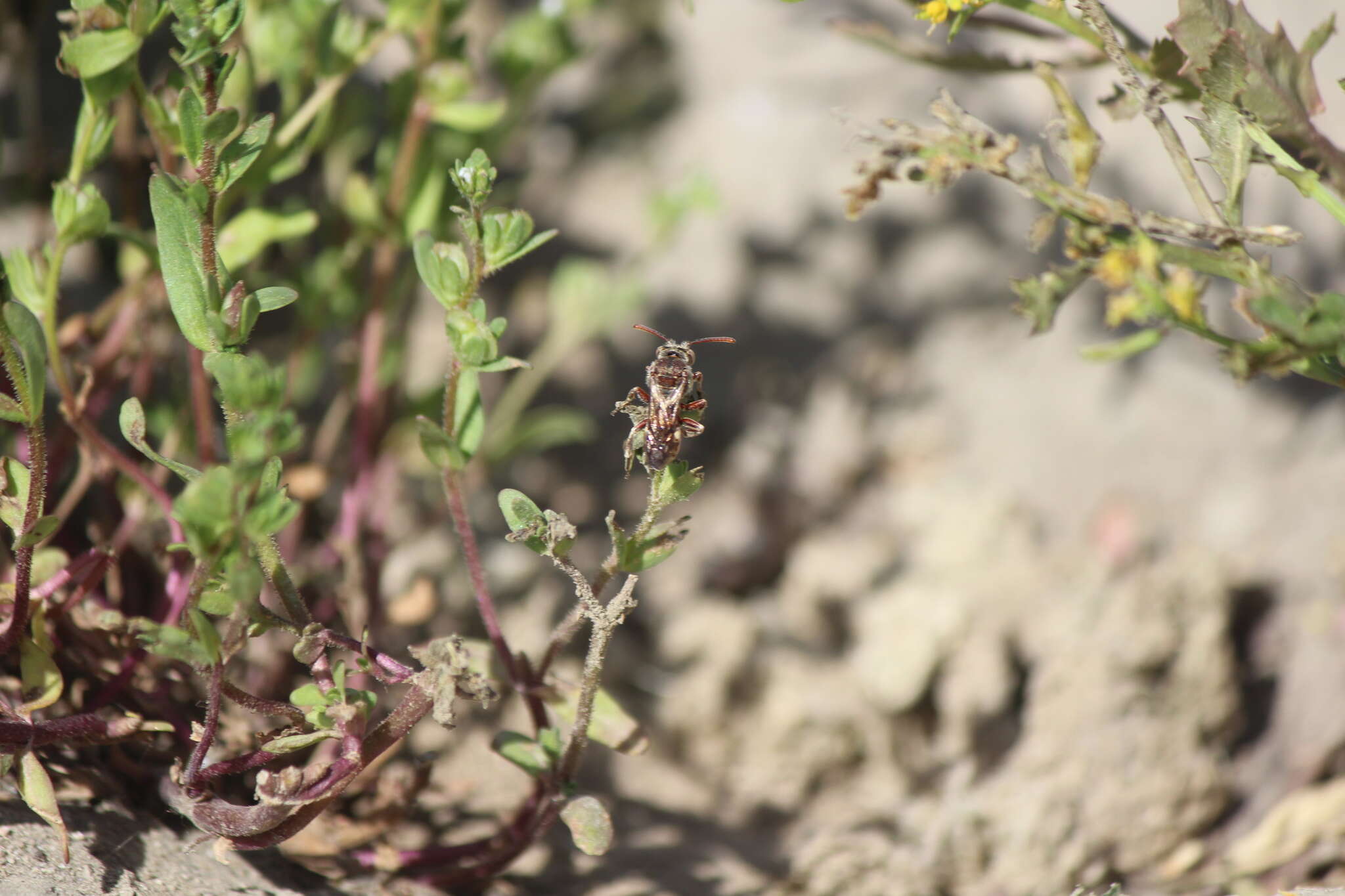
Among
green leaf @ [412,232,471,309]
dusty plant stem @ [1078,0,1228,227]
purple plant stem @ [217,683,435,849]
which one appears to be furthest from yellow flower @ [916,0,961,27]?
purple plant stem @ [217,683,435,849]

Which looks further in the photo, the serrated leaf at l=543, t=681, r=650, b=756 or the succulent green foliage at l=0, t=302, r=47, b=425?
the serrated leaf at l=543, t=681, r=650, b=756

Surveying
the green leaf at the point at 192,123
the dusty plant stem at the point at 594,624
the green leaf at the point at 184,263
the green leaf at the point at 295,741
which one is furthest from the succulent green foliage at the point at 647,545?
the green leaf at the point at 192,123

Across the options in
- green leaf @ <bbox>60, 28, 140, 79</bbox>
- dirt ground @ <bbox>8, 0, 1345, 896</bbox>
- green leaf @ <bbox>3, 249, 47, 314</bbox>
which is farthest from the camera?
dirt ground @ <bbox>8, 0, 1345, 896</bbox>

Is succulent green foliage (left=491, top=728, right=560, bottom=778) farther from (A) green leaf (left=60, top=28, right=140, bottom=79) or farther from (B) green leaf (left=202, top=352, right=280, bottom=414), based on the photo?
(A) green leaf (left=60, top=28, right=140, bottom=79)

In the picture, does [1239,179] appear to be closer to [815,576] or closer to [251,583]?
[251,583]

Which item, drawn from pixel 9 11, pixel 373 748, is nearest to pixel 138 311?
pixel 9 11

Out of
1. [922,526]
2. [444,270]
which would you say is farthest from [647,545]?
[922,526]

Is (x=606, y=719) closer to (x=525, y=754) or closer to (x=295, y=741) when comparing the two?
(x=525, y=754)
